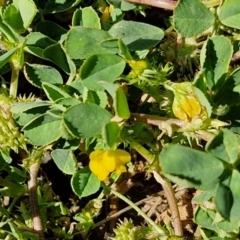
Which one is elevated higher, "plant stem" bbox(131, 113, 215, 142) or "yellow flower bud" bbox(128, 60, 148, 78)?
"yellow flower bud" bbox(128, 60, 148, 78)

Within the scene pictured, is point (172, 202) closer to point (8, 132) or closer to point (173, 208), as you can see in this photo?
point (173, 208)

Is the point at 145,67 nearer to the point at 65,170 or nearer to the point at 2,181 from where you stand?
the point at 65,170

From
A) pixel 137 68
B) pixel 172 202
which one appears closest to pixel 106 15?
pixel 137 68

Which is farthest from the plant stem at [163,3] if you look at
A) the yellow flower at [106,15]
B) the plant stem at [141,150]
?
the plant stem at [141,150]

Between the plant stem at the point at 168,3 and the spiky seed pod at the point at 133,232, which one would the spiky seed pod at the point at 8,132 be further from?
the plant stem at the point at 168,3

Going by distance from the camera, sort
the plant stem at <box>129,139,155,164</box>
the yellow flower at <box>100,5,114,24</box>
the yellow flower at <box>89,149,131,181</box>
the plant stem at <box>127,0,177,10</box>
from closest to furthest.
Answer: the yellow flower at <box>89,149,131,181</box>
the plant stem at <box>129,139,155,164</box>
the plant stem at <box>127,0,177,10</box>
the yellow flower at <box>100,5,114,24</box>

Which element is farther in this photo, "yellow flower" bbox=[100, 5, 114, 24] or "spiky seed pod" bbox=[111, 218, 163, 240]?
"yellow flower" bbox=[100, 5, 114, 24]

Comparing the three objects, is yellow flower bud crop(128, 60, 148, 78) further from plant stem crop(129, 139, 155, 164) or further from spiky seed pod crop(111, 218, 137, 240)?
spiky seed pod crop(111, 218, 137, 240)

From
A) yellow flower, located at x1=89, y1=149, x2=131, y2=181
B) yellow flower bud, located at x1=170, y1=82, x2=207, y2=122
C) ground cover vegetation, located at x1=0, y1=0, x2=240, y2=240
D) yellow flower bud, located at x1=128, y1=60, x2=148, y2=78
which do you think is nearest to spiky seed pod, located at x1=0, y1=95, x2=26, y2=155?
ground cover vegetation, located at x1=0, y1=0, x2=240, y2=240
